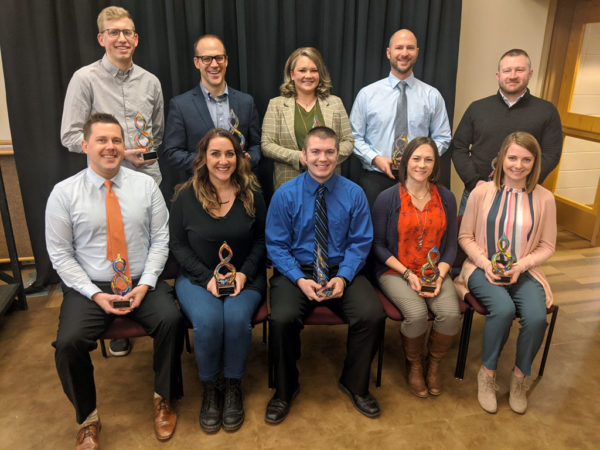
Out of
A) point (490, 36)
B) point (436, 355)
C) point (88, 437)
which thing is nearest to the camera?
point (88, 437)

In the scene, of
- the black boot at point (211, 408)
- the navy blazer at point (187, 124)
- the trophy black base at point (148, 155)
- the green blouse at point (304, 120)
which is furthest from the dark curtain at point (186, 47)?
the black boot at point (211, 408)

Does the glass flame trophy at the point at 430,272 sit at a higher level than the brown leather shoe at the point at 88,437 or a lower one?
higher

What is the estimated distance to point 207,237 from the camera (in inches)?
93.6

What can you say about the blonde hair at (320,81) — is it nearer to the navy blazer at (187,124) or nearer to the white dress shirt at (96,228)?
the navy blazer at (187,124)

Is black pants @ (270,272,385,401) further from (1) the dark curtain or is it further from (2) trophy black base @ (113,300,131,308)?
(1) the dark curtain

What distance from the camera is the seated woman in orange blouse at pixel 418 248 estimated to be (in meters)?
2.43

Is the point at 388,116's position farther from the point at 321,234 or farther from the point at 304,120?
the point at 321,234

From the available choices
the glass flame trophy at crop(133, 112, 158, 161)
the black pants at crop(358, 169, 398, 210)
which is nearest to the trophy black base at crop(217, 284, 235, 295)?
the glass flame trophy at crop(133, 112, 158, 161)

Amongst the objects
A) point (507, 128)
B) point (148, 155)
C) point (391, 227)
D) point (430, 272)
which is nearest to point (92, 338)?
point (148, 155)

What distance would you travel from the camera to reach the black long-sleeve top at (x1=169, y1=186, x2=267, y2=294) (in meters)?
2.38

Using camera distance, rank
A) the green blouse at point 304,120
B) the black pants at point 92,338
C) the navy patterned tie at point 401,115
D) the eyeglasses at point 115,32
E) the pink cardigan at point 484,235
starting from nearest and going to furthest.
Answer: the black pants at point 92,338, the pink cardigan at point 484,235, the eyeglasses at point 115,32, the green blouse at point 304,120, the navy patterned tie at point 401,115

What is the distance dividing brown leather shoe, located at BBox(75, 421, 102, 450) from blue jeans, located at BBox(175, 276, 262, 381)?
53 cm

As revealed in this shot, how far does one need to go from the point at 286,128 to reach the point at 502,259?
149 cm

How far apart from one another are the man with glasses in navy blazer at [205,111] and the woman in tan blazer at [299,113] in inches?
6.4
